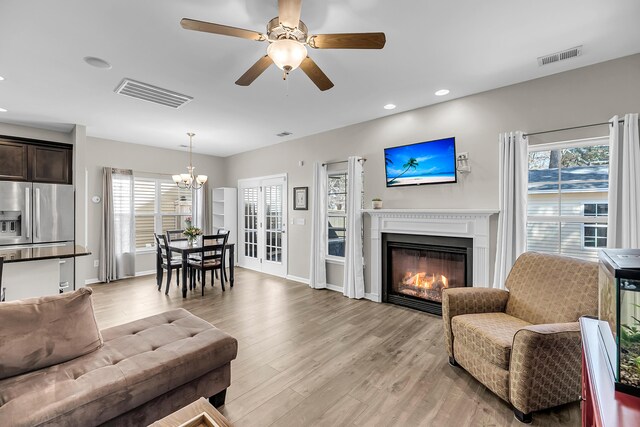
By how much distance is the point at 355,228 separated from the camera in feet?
14.6

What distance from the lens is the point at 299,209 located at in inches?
219

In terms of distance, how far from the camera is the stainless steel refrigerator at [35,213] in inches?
162

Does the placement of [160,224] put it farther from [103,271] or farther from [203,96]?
[203,96]

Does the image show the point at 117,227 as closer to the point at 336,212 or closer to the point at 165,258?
the point at 165,258

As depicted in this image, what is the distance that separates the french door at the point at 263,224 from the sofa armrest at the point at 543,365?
14.7 ft

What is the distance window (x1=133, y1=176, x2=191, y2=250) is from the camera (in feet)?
19.8

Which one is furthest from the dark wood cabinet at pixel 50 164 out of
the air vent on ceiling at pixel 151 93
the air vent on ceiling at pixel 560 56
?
the air vent on ceiling at pixel 560 56

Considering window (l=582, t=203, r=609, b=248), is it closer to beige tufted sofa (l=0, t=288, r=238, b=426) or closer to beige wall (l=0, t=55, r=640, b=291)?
beige wall (l=0, t=55, r=640, b=291)

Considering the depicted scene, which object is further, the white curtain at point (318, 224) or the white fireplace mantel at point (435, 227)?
the white curtain at point (318, 224)

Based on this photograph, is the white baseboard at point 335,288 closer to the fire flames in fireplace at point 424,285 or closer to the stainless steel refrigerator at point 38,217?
the fire flames in fireplace at point 424,285

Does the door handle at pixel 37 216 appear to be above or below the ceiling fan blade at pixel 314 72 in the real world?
below

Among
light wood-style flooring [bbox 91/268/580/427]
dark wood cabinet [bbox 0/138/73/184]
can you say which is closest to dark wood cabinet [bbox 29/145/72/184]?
dark wood cabinet [bbox 0/138/73/184]

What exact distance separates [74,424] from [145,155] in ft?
19.3

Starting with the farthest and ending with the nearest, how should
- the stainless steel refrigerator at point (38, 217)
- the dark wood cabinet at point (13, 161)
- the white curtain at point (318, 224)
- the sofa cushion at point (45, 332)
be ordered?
1. the white curtain at point (318, 224)
2. the dark wood cabinet at point (13, 161)
3. the stainless steel refrigerator at point (38, 217)
4. the sofa cushion at point (45, 332)
